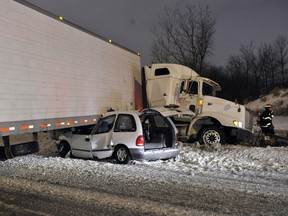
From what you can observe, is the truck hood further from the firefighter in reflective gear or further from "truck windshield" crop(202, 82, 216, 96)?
the firefighter in reflective gear

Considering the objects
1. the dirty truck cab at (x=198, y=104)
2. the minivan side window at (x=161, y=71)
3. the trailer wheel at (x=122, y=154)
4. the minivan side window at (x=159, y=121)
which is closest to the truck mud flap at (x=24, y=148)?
the trailer wheel at (x=122, y=154)

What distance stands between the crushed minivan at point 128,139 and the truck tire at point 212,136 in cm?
365

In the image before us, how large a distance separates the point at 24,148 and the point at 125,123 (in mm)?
2921

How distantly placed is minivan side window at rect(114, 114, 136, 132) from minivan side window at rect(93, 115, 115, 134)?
26 cm

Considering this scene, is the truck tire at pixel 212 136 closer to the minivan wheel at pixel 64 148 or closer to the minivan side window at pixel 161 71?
the minivan side window at pixel 161 71

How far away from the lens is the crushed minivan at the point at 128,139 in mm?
10727

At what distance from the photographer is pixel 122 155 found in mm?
10883

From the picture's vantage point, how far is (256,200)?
21.7ft

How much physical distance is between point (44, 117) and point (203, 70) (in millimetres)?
22356

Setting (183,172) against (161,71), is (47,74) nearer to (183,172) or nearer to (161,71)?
(183,172)

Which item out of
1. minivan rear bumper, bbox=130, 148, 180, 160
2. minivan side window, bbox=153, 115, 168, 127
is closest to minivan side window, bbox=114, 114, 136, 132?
minivan rear bumper, bbox=130, 148, 180, 160

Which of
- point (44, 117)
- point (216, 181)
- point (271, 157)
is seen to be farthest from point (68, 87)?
point (271, 157)

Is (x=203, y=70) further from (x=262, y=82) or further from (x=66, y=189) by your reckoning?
(x=262, y=82)

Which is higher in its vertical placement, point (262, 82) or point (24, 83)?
point (262, 82)
